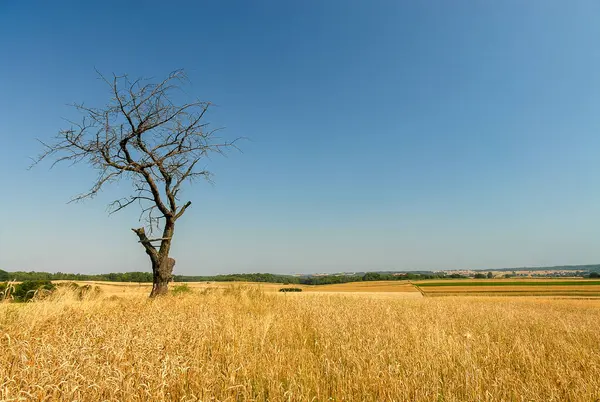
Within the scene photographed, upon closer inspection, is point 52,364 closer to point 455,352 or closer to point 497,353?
point 455,352

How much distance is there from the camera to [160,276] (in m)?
11.1

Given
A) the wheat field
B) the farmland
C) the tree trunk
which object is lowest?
the farmland

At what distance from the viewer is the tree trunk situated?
11008mm

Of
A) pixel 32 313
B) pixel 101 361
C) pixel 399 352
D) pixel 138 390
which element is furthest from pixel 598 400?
pixel 32 313

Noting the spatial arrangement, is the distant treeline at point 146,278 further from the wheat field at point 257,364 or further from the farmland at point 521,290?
the farmland at point 521,290

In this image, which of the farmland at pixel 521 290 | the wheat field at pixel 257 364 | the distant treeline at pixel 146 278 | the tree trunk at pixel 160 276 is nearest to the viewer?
the wheat field at pixel 257 364

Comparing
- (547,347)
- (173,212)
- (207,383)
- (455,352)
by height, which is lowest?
(547,347)

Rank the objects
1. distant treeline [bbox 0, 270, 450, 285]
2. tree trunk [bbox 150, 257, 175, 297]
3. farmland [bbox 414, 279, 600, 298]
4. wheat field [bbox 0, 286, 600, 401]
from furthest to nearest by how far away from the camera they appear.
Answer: farmland [bbox 414, 279, 600, 298]
distant treeline [bbox 0, 270, 450, 285]
tree trunk [bbox 150, 257, 175, 297]
wheat field [bbox 0, 286, 600, 401]

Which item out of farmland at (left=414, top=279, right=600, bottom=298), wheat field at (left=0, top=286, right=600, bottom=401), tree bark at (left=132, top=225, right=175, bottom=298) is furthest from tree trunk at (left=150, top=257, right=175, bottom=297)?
farmland at (left=414, top=279, right=600, bottom=298)

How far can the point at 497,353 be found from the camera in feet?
16.2

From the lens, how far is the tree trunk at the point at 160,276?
11008 mm

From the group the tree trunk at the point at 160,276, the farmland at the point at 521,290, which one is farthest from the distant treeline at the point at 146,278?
the farmland at the point at 521,290

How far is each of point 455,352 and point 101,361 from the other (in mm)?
4839

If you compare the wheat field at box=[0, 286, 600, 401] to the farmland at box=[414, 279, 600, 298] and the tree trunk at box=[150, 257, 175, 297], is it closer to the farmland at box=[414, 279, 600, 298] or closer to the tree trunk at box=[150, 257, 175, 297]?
the tree trunk at box=[150, 257, 175, 297]
